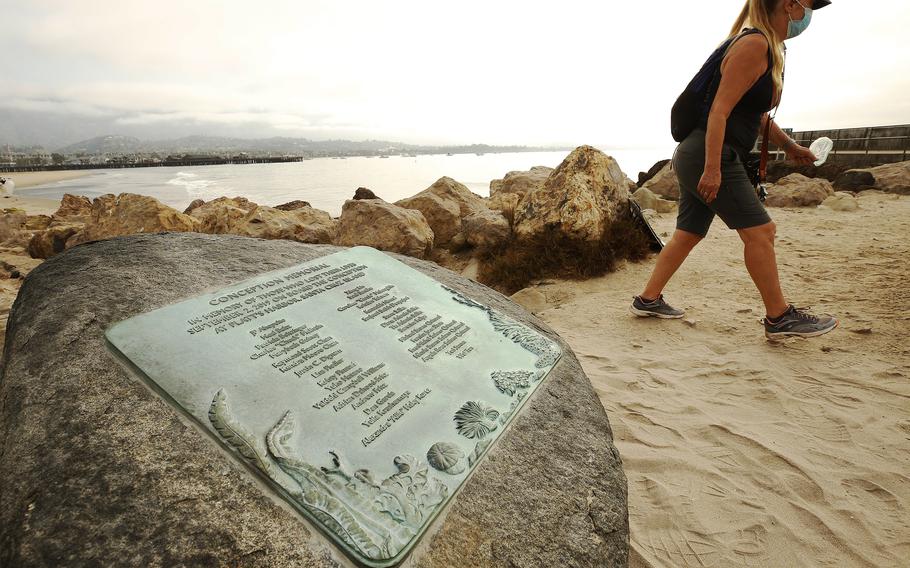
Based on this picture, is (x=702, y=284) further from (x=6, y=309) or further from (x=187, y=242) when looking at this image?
(x=6, y=309)

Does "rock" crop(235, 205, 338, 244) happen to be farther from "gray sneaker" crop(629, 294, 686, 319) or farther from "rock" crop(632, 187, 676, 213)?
"rock" crop(632, 187, 676, 213)

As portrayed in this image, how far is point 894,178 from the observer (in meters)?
9.47

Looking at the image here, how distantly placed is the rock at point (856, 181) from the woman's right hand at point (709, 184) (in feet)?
32.7

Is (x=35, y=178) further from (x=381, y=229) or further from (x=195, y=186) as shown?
(x=381, y=229)

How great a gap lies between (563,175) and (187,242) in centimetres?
470

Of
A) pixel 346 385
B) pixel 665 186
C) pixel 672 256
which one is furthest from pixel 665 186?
pixel 346 385

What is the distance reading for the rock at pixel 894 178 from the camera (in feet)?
30.3

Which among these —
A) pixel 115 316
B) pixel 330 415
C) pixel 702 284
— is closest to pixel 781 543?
pixel 330 415

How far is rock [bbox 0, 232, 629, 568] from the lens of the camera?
105 centimetres

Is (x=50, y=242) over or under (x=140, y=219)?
under

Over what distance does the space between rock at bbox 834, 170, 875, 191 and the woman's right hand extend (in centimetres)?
996

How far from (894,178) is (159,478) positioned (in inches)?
517

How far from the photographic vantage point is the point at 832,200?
8.04 metres

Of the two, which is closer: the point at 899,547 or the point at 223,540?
the point at 223,540
